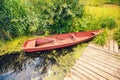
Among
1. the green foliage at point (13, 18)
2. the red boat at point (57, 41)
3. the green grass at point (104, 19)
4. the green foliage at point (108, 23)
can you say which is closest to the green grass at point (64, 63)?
the red boat at point (57, 41)

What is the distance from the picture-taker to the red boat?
7406 mm

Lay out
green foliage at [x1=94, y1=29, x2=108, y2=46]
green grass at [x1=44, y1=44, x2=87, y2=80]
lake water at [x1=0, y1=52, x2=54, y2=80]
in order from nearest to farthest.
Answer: green grass at [x1=44, y1=44, x2=87, y2=80] < lake water at [x1=0, y1=52, x2=54, y2=80] < green foliage at [x1=94, y1=29, x2=108, y2=46]

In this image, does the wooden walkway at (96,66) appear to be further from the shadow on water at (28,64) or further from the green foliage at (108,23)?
the green foliage at (108,23)

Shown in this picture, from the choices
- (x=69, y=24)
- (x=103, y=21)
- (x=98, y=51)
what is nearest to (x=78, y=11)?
(x=69, y=24)

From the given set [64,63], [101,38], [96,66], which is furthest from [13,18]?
[96,66]

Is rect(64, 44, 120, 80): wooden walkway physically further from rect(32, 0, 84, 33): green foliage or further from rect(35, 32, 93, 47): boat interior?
rect(32, 0, 84, 33): green foliage

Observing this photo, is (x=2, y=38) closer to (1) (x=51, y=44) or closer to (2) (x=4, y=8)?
(2) (x=4, y=8)

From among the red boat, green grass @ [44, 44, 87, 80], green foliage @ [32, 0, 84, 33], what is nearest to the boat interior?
the red boat

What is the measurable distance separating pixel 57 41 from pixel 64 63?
1.35 meters

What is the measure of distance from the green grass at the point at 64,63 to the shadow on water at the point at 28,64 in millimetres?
206

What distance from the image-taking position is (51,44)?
25.2 feet

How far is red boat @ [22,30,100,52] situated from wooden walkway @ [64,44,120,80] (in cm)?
85

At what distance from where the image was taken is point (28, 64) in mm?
7160

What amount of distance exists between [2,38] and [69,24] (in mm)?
3036
